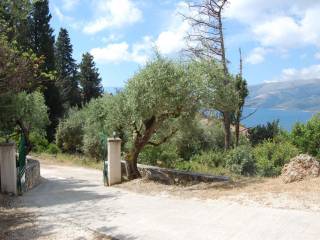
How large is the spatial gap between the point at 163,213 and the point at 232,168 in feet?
31.6

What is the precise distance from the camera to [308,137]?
90.1 ft

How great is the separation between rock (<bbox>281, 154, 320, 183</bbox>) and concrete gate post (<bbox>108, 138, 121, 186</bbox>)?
5.51 metres

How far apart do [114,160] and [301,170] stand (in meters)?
6.08

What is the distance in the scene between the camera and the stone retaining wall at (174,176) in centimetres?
1466

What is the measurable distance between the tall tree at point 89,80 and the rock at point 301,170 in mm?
37321

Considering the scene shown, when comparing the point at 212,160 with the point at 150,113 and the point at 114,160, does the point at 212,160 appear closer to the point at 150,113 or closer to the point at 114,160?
the point at 114,160

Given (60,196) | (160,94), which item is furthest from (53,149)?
(160,94)

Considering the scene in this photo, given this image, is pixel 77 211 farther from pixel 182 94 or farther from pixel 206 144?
pixel 206 144

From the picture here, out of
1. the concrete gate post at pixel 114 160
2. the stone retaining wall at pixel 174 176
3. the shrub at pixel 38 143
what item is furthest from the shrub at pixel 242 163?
the shrub at pixel 38 143

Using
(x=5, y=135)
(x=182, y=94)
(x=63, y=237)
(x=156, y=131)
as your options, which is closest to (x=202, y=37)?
(x=5, y=135)

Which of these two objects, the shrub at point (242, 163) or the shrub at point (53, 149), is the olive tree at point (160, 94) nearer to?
the shrub at point (242, 163)

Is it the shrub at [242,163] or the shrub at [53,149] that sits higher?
the shrub at [53,149]

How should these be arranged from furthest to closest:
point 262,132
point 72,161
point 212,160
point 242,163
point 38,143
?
point 262,132, point 38,143, point 72,161, point 212,160, point 242,163

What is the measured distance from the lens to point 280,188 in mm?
11922
